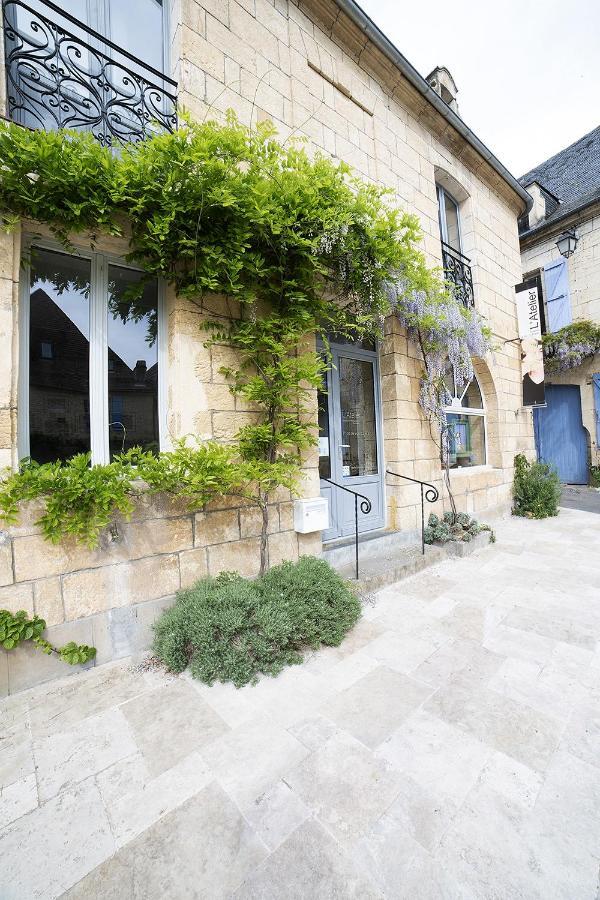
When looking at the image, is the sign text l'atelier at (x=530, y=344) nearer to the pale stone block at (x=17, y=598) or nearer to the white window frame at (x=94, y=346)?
the white window frame at (x=94, y=346)

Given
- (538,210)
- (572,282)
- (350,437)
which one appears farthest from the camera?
(538,210)

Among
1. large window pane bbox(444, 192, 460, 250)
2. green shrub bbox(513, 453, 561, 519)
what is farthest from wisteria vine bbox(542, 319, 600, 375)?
large window pane bbox(444, 192, 460, 250)

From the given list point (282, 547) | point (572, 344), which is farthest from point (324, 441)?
point (572, 344)

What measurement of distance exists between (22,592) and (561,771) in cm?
262

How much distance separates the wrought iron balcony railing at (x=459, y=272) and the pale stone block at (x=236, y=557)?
4.45 metres

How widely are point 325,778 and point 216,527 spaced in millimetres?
1577

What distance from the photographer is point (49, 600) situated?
2041 mm

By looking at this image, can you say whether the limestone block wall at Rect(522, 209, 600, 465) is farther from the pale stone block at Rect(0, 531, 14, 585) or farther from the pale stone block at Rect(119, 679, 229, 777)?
the pale stone block at Rect(0, 531, 14, 585)

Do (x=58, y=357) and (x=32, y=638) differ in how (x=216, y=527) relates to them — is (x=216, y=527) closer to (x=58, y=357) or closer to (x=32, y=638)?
(x=32, y=638)

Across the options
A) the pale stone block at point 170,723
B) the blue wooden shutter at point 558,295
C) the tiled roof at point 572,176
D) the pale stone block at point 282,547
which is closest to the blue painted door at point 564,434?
the blue wooden shutter at point 558,295

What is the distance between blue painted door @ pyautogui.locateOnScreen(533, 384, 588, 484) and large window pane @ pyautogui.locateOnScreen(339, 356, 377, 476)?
20.8 feet

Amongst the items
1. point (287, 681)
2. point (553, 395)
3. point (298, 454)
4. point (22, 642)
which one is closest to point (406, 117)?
point (298, 454)

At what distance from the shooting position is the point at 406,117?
182 inches

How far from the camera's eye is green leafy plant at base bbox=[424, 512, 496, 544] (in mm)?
4062
